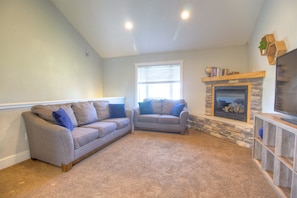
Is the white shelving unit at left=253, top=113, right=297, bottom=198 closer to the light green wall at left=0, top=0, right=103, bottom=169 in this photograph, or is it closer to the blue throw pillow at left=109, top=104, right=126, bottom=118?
the blue throw pillow at left=109, top=104, right=126, bottom=118

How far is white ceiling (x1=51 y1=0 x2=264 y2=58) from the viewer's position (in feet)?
11.0

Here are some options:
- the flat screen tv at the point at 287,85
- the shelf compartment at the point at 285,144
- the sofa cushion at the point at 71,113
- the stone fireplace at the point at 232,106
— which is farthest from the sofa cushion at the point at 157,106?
the shelf compartment at the point at 285,144

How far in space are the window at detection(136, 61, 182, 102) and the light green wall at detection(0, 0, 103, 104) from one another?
5.64 feet

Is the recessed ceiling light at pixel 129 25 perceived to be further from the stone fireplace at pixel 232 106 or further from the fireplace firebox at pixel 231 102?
the fireplace firebox at pixel 231 102

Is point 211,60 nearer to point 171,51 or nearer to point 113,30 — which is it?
point 171,51

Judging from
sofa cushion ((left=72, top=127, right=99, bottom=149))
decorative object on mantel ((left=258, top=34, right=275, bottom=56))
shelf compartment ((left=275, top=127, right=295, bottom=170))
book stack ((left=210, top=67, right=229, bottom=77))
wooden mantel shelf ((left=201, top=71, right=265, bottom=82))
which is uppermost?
decorative object on mantel ((left=258, top=34, right=275, bottom=56))

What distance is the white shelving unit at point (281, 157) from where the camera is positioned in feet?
5.01

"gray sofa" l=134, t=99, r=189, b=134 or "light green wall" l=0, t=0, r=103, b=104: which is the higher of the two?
"light green wall" l=0, t=0, r=103, b=104

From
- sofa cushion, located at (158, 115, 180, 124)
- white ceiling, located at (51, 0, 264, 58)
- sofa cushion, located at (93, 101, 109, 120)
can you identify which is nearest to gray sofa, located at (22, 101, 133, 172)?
sofa cushion, located at (93, 101, 109, 120)

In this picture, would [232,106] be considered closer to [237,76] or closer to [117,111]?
[237,76]

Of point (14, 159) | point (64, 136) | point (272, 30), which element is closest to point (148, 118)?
point (64, 136)

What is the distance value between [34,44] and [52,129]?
205cm

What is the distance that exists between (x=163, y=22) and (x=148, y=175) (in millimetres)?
3363

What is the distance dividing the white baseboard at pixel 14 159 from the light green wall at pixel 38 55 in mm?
969
